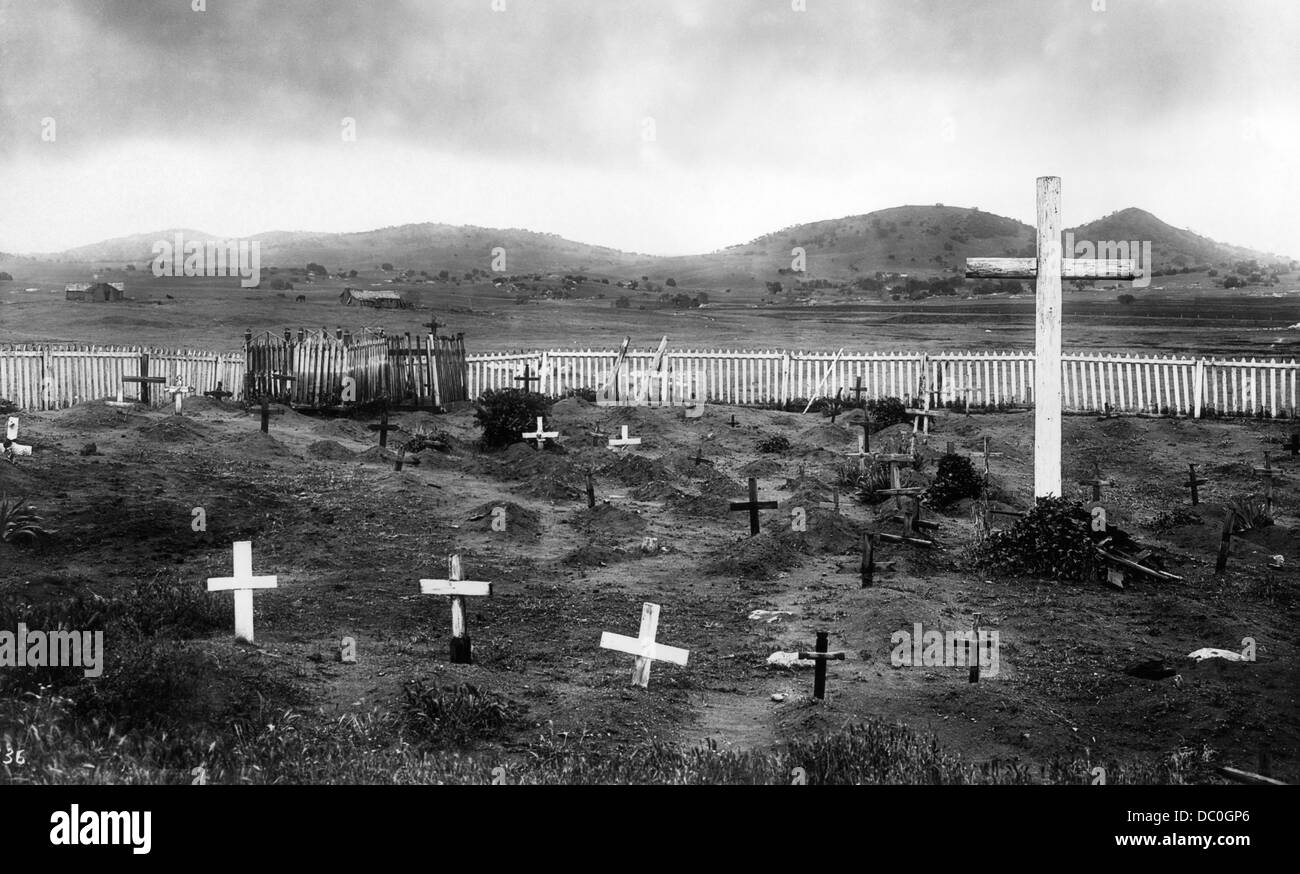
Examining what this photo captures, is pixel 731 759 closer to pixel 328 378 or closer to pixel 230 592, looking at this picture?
pixel 230 592

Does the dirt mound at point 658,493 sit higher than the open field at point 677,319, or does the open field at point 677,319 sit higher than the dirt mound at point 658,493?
the open field at point 677,319

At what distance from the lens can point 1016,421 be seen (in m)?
25.1

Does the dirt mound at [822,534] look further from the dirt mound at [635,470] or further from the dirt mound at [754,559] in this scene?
the dirt mound at [635,470]

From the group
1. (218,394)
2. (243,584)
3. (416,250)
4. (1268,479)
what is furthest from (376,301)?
(416,250)

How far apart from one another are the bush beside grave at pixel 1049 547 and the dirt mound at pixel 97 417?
15.1 m

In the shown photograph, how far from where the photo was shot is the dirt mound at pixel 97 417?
2000cm

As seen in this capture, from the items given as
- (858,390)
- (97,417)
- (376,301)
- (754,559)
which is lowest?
(754,559)

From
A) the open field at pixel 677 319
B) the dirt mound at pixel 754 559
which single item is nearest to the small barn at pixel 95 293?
the open field at pixel 677 319

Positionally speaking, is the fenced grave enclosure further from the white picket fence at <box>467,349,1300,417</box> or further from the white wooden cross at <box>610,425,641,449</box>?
the white wooden cross at <box>610,425,641,449</box>

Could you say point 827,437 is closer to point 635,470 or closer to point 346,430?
point 635,470

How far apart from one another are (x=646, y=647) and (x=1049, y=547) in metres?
5.22

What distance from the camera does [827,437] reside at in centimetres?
2259
